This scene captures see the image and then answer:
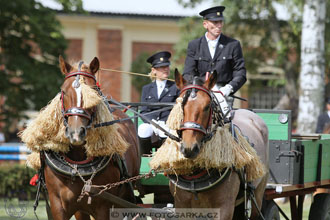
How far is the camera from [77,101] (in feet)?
19.8

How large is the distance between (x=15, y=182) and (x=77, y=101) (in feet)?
26.9

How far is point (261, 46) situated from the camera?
21.8m

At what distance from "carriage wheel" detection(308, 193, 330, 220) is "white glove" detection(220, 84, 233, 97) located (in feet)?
7.95

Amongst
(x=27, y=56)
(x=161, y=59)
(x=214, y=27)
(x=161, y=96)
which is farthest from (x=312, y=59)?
(x=27, y=56)

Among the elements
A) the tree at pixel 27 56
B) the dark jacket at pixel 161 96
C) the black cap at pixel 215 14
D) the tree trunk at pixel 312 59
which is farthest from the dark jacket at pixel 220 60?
the tree at pixel 27 56

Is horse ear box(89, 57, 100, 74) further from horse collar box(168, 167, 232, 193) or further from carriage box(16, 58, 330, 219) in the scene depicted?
horse collar box(168, 167, 232, 193)

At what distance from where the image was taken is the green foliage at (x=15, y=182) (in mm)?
13656

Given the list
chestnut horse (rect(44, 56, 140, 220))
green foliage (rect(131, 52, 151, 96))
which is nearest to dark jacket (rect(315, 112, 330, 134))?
chestnut horse (rect(44, 56, 140, 220))

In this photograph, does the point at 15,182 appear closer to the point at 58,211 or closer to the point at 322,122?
the point at 322,122

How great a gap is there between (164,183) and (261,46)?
49.0ft

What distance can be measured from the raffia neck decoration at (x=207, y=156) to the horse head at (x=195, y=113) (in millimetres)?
115

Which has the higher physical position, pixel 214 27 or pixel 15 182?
pixel 214 27

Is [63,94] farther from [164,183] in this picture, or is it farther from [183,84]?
[164,183]

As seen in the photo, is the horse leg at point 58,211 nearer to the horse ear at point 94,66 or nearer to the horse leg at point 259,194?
the horse ear at point 94,66
